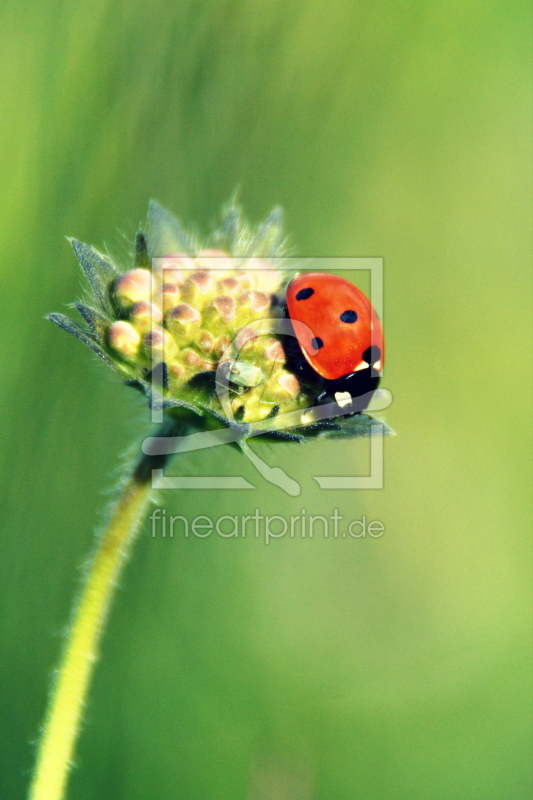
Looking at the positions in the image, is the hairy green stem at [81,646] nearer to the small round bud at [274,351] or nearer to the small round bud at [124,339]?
the small round bud at [124,339]

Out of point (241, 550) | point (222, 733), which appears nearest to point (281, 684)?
point (222, 733)

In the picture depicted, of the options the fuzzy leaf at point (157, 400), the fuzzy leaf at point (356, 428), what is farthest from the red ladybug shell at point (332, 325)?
the fuzzy leaf at point (157, 400)

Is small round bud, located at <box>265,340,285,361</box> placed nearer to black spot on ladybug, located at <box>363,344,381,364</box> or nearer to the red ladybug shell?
the red ladybug shell

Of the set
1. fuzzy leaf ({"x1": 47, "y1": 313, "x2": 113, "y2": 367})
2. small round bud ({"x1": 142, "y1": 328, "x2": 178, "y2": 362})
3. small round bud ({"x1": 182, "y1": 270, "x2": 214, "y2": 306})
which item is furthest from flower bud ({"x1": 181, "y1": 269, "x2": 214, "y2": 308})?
fuzzy leaf ({"x1": 47, "y1": 313, "x2": 113, "y2": 367})

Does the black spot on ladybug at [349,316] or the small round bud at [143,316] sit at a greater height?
the black spot on ladybug at [349,316]

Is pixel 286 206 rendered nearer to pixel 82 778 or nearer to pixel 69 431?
pixel 69 431

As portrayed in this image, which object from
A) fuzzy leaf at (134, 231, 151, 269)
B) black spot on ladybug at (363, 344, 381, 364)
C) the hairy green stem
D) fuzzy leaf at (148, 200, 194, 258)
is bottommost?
the hairy green stem
